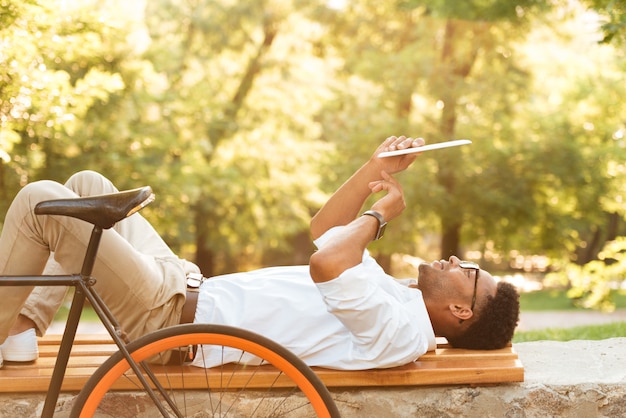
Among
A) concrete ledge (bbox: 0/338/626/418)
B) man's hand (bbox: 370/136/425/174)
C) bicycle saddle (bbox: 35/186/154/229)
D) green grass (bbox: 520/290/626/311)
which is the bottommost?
green grass (bbox: 520/290/626/311)

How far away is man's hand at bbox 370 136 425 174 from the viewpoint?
338 centimetres

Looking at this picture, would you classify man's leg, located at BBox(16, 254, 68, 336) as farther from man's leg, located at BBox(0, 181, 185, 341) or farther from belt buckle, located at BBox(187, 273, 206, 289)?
belt buckle, located at BBox(187, 273, 206, 289)

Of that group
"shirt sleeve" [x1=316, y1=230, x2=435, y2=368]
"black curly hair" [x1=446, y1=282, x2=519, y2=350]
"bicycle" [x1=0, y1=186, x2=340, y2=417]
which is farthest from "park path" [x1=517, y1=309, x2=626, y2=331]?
"bicycle" [x1=0, y1=186, x2=340, y2=417]

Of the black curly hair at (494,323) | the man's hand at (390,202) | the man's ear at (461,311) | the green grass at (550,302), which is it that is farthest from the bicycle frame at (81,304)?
the green grass at (550,302)

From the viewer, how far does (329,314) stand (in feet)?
10.3

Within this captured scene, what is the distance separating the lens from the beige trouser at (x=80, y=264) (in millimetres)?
2938

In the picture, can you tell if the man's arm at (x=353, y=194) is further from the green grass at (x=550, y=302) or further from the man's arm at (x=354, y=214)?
the green grass at (x=550, y=302)

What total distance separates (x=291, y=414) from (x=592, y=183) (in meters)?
12.1

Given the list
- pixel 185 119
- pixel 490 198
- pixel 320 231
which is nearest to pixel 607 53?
pixel 490 198

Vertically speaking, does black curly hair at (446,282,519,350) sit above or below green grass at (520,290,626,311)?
above

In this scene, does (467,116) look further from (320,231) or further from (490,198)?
(320,231)

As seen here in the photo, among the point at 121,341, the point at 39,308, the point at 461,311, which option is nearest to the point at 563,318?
the point at 461,311

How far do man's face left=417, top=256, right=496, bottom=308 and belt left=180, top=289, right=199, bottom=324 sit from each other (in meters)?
0.91

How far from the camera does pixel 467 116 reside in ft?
46.4
